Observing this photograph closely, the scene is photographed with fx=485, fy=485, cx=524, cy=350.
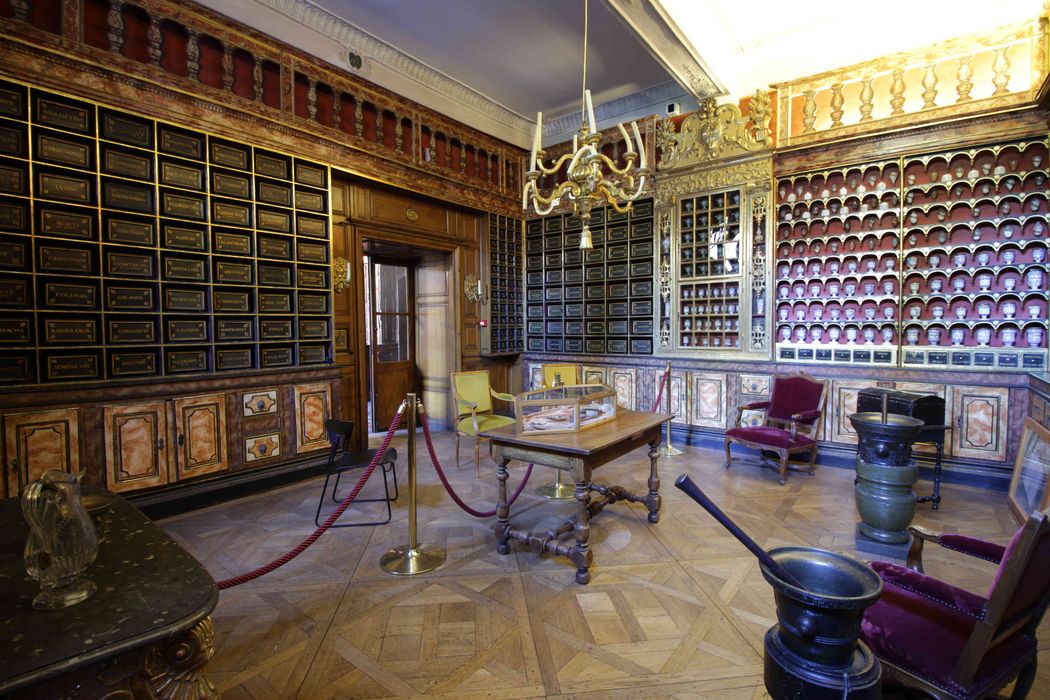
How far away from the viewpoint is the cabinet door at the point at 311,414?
4.75 metres

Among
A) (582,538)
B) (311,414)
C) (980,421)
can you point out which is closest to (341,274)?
(311,414)

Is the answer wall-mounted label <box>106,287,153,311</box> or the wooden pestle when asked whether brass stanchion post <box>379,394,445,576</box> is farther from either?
wall-mounted label <box>106,287,153,311</box>

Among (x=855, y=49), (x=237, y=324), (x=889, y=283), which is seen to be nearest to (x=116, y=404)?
(x=237, y=324)

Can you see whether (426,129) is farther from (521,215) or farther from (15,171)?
(15,171)

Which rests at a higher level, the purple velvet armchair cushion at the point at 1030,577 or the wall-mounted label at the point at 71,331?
the wall-mounted label at the point at 71,331

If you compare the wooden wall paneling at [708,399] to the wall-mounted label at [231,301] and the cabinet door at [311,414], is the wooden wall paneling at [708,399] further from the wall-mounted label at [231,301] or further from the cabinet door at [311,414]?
the wall-mounted label at [231,301]

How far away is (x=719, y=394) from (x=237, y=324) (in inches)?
205

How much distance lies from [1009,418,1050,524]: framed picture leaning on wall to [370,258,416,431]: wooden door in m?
6.55

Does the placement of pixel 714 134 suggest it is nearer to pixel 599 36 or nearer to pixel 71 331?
pixel 599 36

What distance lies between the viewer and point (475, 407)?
16.5 ft

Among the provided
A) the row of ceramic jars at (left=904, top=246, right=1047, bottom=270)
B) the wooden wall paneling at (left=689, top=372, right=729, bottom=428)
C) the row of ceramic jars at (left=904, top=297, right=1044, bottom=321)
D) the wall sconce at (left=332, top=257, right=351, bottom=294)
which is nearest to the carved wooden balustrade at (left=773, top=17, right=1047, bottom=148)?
the row of ceramic jars at (left=904, top=246, right=1047, bottom=270)

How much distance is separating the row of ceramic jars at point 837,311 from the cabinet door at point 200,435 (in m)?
5.81

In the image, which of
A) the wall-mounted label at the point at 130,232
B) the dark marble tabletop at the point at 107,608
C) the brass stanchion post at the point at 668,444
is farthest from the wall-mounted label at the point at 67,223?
the brass stanchion post at the point at 668,444

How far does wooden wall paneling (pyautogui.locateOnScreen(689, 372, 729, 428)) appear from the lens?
5812mm
